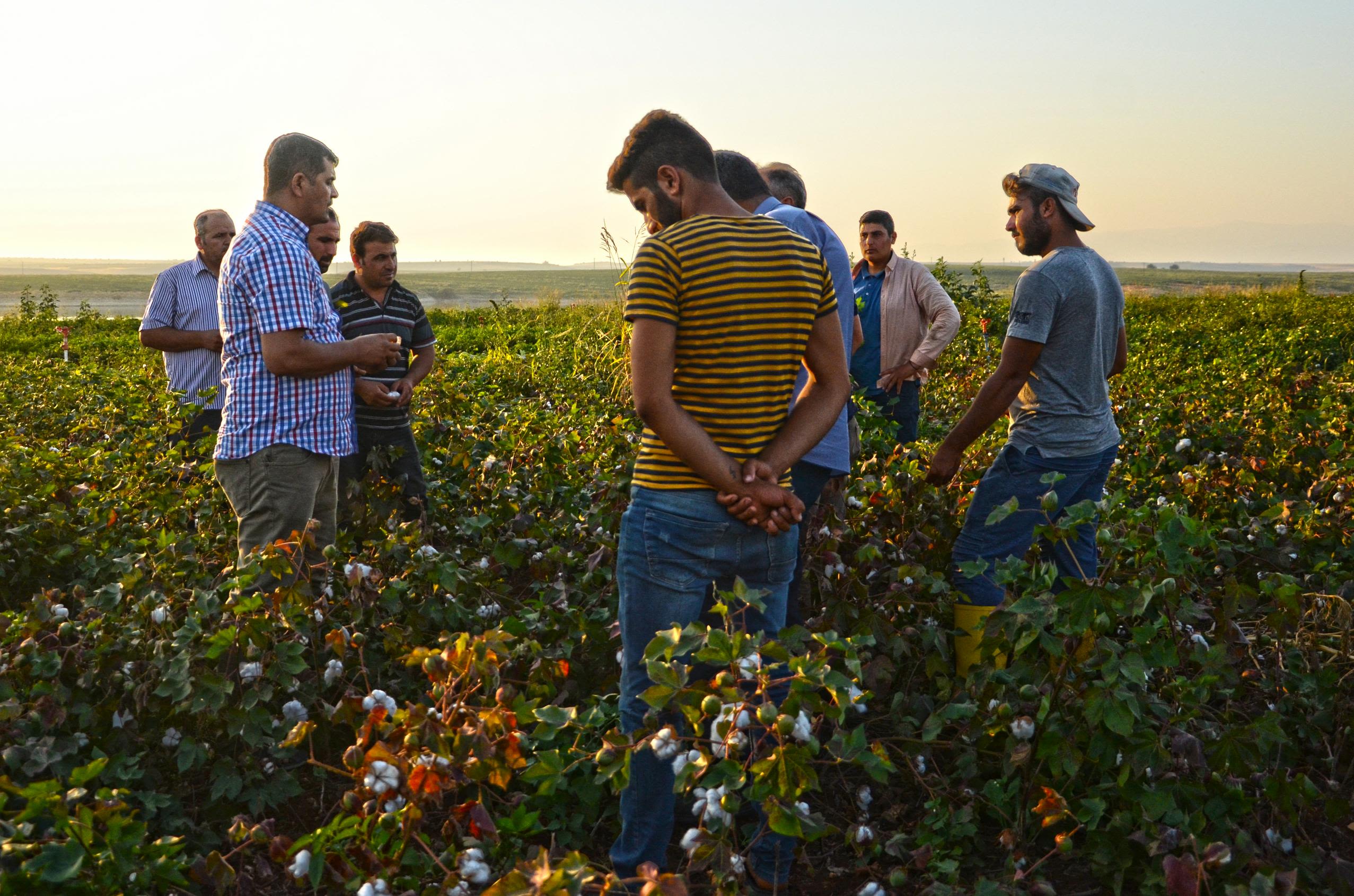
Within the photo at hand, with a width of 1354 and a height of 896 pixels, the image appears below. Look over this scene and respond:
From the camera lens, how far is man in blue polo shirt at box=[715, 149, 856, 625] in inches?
112

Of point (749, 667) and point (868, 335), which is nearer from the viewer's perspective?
point (749, 667)

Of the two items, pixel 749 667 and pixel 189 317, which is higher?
pixel 189 317

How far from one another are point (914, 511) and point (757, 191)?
4.19 feet

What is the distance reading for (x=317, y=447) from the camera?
10.4ft

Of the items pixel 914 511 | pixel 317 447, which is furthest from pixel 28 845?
pixel 914 511

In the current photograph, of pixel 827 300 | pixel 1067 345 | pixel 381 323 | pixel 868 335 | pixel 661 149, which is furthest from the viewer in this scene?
pixel 868 335

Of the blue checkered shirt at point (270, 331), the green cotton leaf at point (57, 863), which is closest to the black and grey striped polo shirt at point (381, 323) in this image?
the blue checkered shirt at point (270, 331)

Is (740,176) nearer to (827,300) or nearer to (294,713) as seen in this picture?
(827,300)

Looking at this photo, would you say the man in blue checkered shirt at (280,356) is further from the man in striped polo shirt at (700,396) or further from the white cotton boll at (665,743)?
the white cotton boll at (665,743)

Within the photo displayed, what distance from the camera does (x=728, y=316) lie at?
2.10 metres

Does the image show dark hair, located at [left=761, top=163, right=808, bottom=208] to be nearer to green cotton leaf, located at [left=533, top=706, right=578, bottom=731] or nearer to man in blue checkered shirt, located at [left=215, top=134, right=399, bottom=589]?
man in blue checkered shirt, located at [left=215, top=134, right=399, bottom=589]

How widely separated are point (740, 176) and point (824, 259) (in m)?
0.37

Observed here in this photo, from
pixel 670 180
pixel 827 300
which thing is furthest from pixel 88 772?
pixel 827 300

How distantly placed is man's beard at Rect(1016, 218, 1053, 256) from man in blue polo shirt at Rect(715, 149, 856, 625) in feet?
1.80
